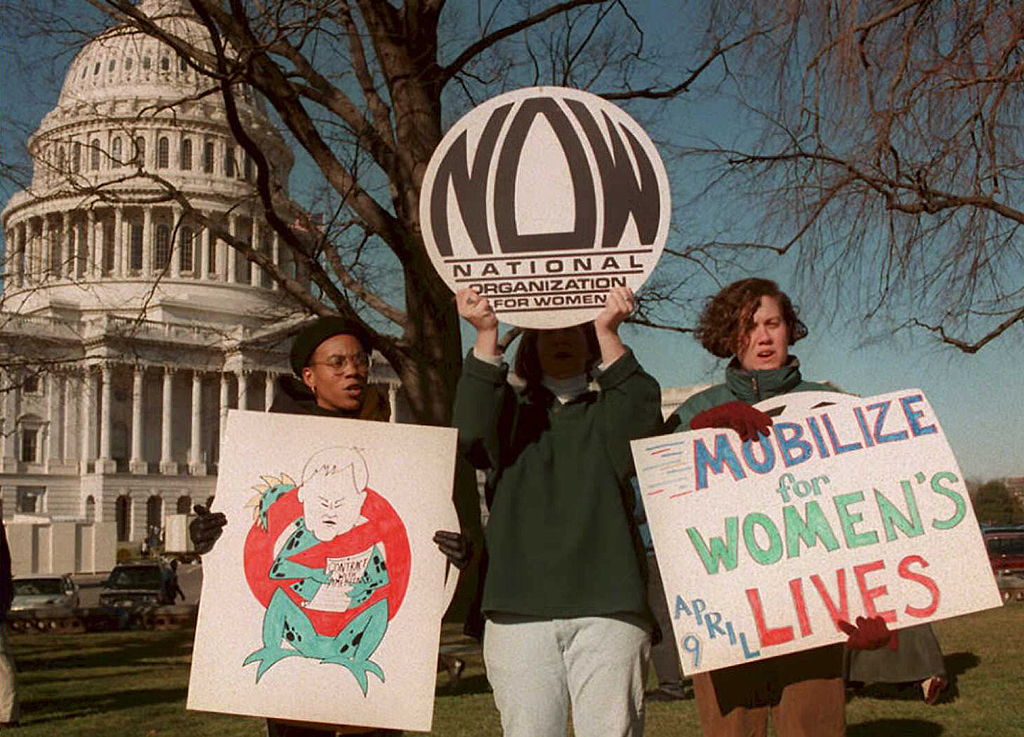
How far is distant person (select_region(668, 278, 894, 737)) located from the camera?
3.50m

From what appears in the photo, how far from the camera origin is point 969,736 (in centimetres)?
739

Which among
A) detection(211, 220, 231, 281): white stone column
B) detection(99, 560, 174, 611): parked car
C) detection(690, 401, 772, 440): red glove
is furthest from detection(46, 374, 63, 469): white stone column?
detection(690, 401, 772, 440): red glove

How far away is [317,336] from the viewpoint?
402 centimetres

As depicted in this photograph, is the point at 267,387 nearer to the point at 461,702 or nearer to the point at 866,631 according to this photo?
the point at 461,702

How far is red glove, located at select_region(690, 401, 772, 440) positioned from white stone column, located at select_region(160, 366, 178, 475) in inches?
3339

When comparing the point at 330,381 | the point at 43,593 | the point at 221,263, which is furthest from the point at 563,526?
the point at 221,263

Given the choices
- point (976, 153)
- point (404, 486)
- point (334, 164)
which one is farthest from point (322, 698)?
point (334, 164)

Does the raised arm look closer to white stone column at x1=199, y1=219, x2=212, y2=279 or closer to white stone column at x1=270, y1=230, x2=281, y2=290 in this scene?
white stone column at x1=270, y1=230, x2=281, y2=290

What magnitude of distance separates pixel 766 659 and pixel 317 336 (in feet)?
5.54

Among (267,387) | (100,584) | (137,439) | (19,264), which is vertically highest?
(267,387)

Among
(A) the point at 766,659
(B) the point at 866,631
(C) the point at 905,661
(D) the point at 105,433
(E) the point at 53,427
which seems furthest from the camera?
(D) the point at 105,433

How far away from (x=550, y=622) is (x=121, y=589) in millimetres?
24570

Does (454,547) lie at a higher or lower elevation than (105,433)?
lower

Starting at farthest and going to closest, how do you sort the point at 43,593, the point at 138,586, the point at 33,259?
the point at 138,586, the point at 43,593, the point at 33,259
